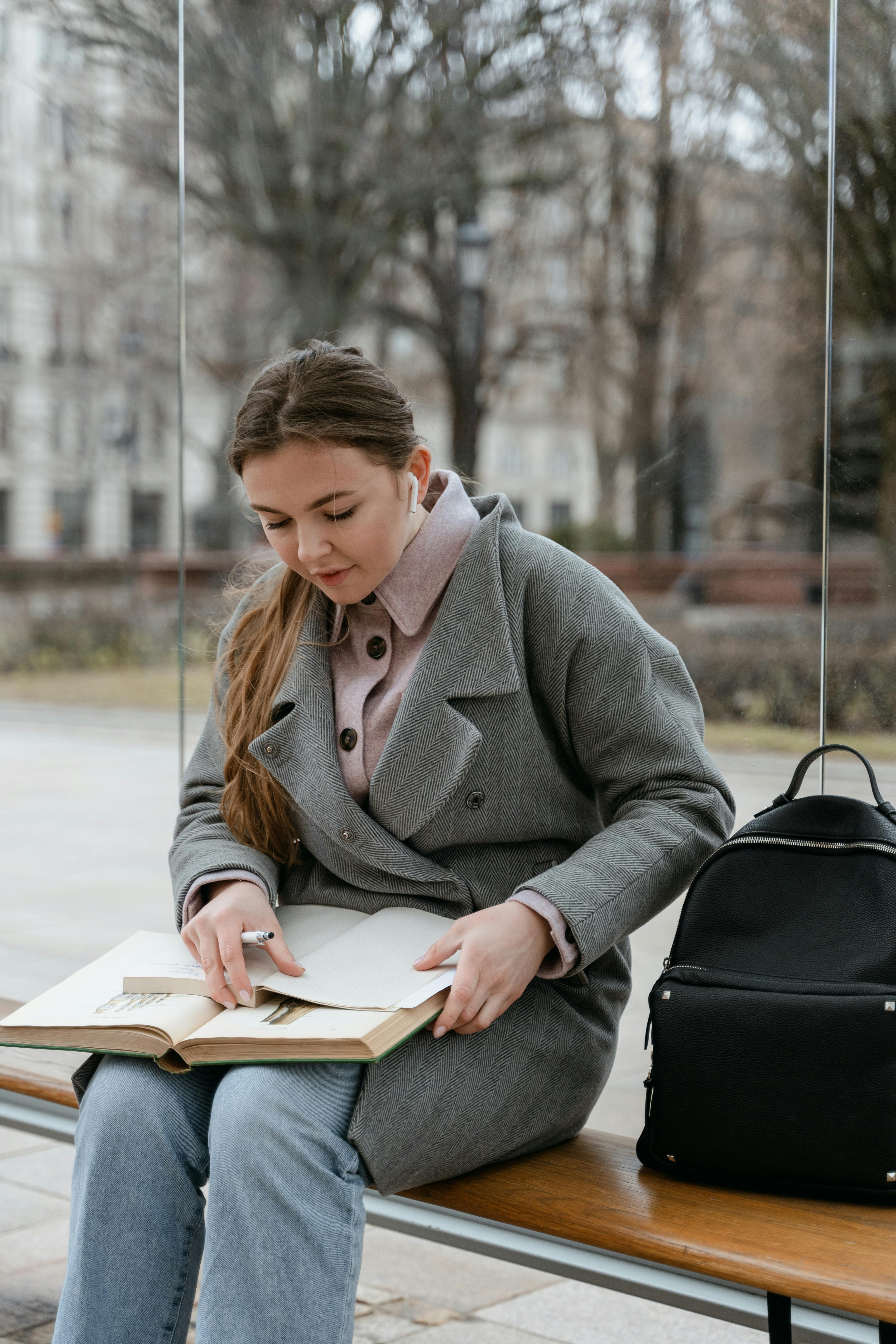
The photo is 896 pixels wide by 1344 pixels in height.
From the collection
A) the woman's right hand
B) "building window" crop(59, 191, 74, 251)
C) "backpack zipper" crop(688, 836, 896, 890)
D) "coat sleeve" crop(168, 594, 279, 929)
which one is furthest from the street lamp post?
"backpack zipper" crop(688, 836, 896, 890)

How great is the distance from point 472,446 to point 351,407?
32.4 feet

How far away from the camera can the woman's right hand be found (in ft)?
5.24

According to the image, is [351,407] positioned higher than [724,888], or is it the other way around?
[351,407]

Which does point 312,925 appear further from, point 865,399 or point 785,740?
point 865,399

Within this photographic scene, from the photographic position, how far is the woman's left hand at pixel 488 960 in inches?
59.1

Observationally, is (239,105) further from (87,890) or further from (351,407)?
(351,407)

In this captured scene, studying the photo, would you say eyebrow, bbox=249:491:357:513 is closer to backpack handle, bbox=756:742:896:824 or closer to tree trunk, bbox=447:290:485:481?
backpack handle, bbox=756:742:896:824

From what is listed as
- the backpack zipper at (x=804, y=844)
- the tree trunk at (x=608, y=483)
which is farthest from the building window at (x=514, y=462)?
the backpack zipper at (x=804, y=844)

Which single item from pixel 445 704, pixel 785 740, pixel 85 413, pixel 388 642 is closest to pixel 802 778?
pixel 445 704

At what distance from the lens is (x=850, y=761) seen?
262cm

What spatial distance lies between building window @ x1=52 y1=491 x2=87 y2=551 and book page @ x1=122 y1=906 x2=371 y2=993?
1458 cm

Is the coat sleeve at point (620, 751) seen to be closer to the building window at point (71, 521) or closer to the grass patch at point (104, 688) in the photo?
the grass patch at point (104, 688)

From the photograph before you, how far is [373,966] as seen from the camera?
159 cm

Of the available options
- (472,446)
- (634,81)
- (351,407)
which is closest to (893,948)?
(351,407)
